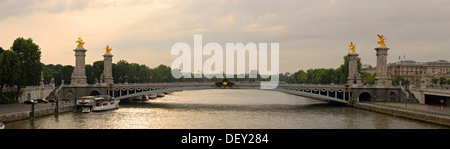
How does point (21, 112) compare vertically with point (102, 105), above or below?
above

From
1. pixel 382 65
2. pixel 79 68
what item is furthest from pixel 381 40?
pixel 79 68

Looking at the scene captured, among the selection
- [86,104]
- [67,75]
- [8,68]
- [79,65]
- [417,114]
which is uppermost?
[79,65]

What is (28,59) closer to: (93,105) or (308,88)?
(93,105)

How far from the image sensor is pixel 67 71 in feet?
352

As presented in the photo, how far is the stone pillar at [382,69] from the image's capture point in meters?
71.6

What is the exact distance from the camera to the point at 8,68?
181 ft

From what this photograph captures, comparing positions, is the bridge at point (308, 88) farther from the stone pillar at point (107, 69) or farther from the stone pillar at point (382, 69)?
the stone pillar at point (107, 69)

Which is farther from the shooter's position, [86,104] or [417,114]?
[86,104]

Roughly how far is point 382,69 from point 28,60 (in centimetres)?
6063

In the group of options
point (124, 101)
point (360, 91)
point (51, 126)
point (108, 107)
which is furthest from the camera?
point (124, 101)

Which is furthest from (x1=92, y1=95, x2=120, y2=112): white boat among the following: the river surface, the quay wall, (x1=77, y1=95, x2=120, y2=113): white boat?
the quay wall
